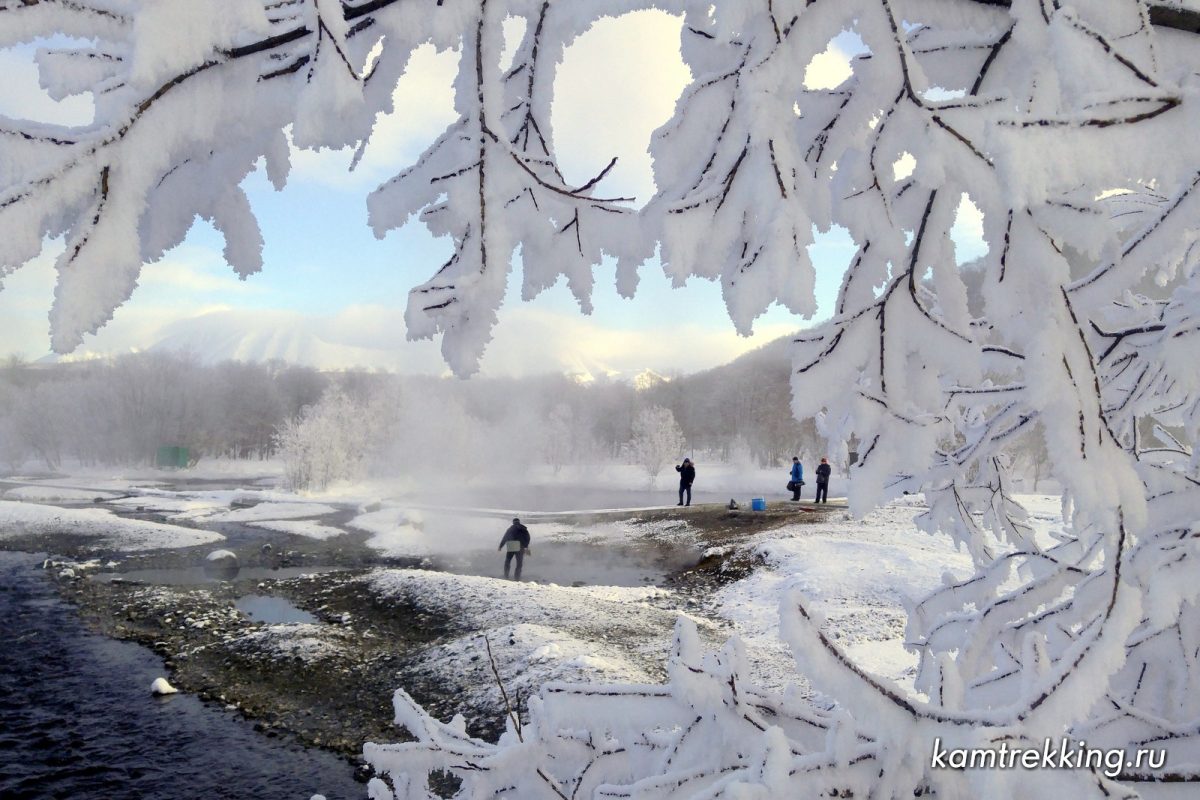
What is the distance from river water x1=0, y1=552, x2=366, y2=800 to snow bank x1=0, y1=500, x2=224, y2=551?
30.7ft

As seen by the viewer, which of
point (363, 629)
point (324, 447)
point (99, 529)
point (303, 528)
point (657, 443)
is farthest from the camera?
point (657, 443)

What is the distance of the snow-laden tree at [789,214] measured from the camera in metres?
0.96

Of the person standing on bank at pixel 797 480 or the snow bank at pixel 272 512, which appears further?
the person standing on bank at pixel 797 480

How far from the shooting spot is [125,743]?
721 centimetres

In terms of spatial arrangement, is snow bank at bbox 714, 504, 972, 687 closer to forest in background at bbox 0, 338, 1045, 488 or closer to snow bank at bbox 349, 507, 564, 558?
snow bank at bbox 349, 507, 564, 558

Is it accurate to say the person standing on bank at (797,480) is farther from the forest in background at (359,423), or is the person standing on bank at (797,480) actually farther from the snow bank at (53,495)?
the snow bank at (53,495)

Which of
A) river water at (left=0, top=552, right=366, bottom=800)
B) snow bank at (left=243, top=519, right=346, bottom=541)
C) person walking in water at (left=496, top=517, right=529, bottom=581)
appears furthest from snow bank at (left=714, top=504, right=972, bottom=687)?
snow bank at (left=243, top=519, right=346, bottom=541)

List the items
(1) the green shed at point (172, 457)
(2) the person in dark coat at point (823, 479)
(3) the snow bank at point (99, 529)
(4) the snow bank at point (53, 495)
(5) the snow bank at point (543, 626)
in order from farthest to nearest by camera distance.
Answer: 1. (1) the green shed at point (172, 457)
2. (4) the snow bank at point (53, 495)
3. (2) the person in dark coat at point (823, 479)
4. (3) the snow bank at point (99, 529)
5. (5) the snow bank at point (543, 626)

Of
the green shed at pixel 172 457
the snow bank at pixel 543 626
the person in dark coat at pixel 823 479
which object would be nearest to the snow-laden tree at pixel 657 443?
the person in dark coat at pixel 823 479

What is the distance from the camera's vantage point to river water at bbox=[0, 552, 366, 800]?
6379 millimetres

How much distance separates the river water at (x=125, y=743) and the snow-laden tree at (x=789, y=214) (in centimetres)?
630

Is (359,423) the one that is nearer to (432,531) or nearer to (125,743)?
(432,531)

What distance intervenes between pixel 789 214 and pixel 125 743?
9.46 meters

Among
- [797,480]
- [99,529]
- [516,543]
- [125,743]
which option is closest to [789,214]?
[125,743]
